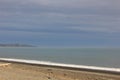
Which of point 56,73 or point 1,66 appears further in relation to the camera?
point 1,66

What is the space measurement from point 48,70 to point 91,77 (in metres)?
4.85

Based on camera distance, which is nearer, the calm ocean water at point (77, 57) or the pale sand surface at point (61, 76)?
the pale sand surface at point (61, 76)

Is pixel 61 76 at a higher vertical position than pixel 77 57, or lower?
higher

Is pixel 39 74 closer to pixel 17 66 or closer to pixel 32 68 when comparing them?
pixel 32 68

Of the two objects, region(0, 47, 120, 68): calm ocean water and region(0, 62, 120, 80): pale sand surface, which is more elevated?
region(0, 62, 120, 80): pale sand surface

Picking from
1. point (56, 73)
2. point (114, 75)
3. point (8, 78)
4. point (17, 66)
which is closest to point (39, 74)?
point (56, 73)

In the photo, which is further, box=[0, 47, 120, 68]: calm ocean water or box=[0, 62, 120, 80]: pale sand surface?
box=[0, 47, 120, 68]: calm ocean water

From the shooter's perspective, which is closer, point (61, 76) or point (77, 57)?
point (61, 76)

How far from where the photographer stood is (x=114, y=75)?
80.9 feet

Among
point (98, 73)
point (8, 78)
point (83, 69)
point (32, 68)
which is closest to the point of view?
point (8, 78)

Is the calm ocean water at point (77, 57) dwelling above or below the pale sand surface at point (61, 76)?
below

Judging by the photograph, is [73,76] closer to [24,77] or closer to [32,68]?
[24,77]

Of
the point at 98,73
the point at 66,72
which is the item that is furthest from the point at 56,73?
the point at 98,73

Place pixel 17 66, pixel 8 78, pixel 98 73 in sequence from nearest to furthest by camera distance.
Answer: pixel 8 78 → pixel 98 73 → pixel 17 66
